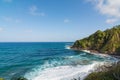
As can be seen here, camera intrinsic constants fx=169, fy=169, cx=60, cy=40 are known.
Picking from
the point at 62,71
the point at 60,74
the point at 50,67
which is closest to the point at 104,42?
the point at 50,67

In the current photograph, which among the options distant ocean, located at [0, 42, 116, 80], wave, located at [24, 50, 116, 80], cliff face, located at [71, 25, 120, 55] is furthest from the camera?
cliff face, located at [71, 25, 120, 55]

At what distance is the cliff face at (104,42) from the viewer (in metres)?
80.2

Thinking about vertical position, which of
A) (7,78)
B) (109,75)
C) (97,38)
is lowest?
(7,78)

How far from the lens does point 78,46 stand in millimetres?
108688

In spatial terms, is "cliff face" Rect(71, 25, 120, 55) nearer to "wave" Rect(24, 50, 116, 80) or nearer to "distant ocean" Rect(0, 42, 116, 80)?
"distant ocean" Rect(0, 42, 116, 80)

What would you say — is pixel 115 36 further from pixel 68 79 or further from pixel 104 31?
pixel 68 79

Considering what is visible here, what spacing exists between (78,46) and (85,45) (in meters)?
7.85

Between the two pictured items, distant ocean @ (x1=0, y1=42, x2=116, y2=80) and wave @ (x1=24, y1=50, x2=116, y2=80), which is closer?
wave @ (x1=24, y1=50, x2=116, y2=80)

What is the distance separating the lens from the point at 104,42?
9200 cm

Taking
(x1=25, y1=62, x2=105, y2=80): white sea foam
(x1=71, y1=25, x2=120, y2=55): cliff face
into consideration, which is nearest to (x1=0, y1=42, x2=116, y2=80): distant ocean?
(x1=25, y1=62, x2=105, y2=80): white sea foam

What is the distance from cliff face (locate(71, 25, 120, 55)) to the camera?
8016cm

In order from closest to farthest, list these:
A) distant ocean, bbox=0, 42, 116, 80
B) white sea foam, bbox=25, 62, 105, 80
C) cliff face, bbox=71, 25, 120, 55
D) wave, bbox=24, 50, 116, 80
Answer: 1. white sea foam, bbox=25, 62, 105, 80
2. wave, bbox=24, 50, 116, 80
3. distant ocean, bbox=0, 42, 116, 80
4. cliff face, bbox=71, 25, 120, 55

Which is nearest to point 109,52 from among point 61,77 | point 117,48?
point 117,48

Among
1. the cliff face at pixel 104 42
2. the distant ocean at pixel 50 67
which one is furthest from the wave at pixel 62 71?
the cliff face at pixel 104 42
